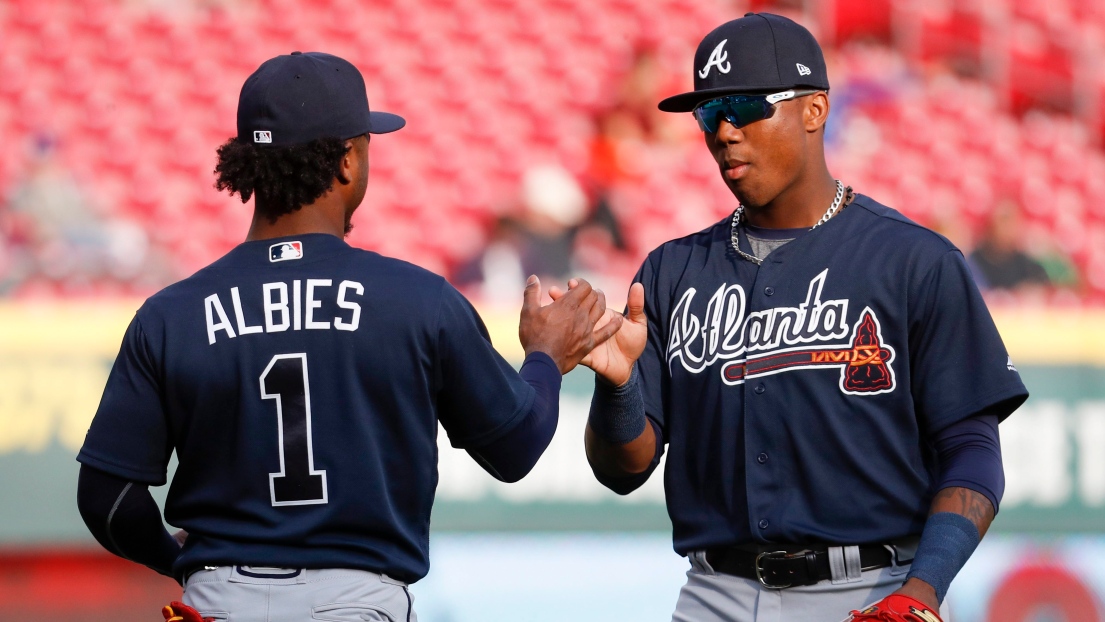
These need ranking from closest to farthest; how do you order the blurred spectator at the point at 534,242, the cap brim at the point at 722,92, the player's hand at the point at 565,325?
the player's hand at the point at 565,325 → the cap brim at the point at 722,92 → the blurred spectator at the point at 534,242

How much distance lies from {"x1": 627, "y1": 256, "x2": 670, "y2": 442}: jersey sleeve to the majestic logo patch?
0.07 m

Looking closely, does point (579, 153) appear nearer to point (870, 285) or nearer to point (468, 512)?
point (468, 512)

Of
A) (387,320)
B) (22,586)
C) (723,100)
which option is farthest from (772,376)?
(22,586)

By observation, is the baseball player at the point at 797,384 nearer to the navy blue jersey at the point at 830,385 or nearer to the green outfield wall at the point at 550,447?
the navy blue jersey at the point at 830,385

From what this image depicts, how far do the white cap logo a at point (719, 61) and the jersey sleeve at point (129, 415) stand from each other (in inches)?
58.3

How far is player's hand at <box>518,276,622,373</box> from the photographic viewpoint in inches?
110

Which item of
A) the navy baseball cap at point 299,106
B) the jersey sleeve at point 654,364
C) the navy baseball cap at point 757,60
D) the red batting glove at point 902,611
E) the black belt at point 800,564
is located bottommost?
the red batting glove at point 902,611

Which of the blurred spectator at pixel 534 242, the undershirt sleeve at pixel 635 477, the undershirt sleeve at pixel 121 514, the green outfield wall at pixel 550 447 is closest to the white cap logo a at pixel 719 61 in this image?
the undershirt sleeve at pixel 635 477

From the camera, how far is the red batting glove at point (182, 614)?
7.48 feet

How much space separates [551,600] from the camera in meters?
6.14

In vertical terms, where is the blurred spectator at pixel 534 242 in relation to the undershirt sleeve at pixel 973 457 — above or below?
above

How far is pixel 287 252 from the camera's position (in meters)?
2.45

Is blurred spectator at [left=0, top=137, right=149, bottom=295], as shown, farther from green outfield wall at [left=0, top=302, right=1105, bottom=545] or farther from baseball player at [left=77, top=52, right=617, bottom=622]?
baseball player at [left=77, top=52, right=617, bottom=622]

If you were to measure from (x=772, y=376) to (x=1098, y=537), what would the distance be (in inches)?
181
